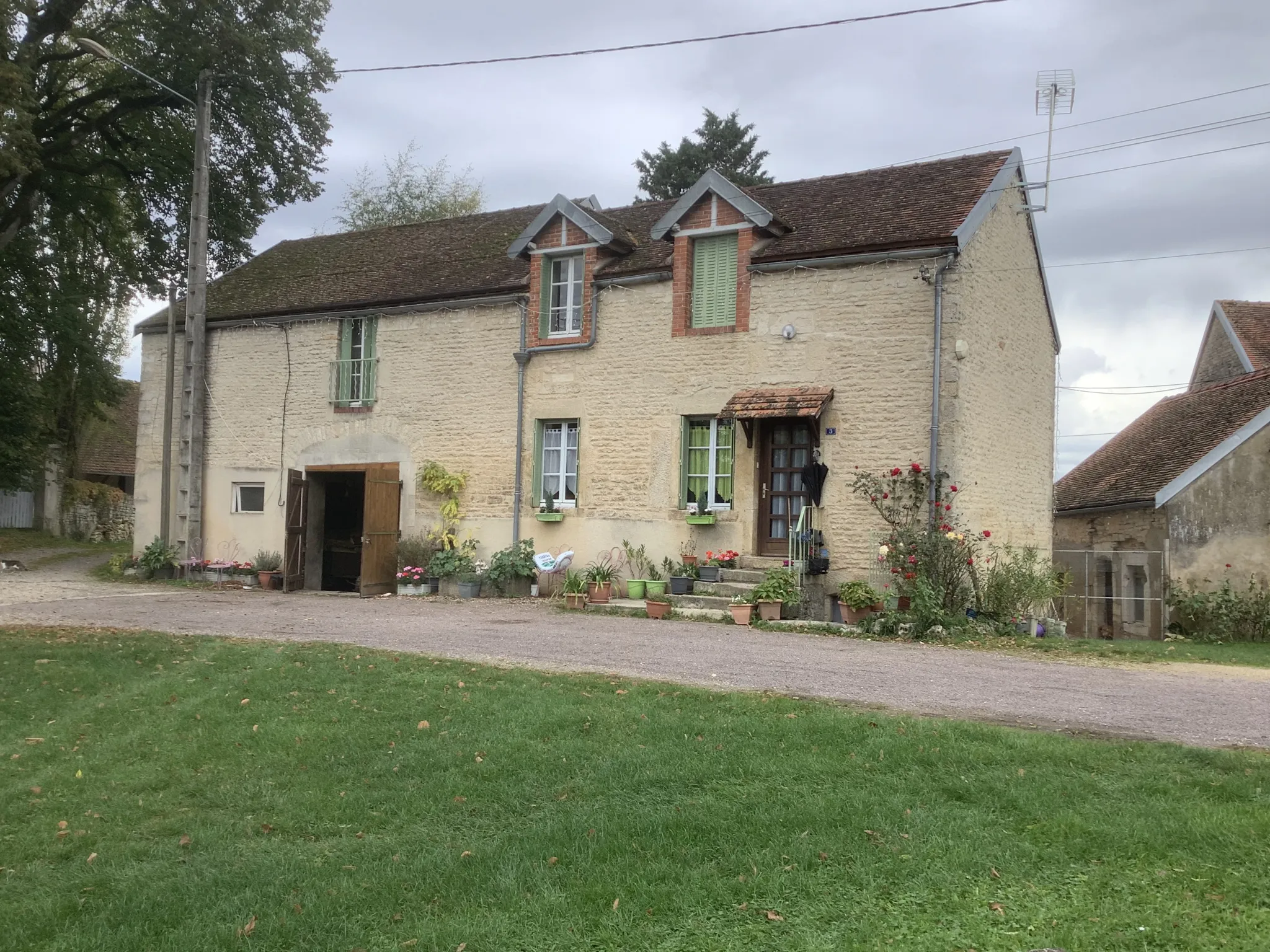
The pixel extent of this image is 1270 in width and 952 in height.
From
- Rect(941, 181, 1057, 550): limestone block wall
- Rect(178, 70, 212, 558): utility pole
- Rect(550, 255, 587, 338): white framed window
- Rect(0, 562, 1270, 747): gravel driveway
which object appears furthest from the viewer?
Rect(178, 70, 212, 558): utility pole

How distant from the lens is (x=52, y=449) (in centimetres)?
3269

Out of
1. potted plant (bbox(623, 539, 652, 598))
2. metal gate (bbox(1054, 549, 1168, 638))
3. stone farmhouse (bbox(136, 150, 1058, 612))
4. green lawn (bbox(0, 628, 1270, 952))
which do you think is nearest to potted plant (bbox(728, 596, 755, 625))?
stone farmhouse (bbox(136, 150, 1058, 612))

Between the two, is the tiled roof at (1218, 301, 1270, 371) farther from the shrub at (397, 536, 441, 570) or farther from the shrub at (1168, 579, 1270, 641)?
the shrub at (397, 536, 441, 570)

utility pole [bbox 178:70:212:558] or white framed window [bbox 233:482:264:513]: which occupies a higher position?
utility pole [bbox 178:70:212:558]

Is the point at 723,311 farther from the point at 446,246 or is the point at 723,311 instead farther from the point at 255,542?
the point at 255,542

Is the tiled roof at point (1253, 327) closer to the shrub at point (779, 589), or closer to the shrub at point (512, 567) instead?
the shrub at point (779, 589)

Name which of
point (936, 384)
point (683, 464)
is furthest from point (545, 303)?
point (936, 384)

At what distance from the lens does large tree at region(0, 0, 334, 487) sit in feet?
67.7

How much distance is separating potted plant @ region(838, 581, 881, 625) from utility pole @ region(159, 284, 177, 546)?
1408 centimetres

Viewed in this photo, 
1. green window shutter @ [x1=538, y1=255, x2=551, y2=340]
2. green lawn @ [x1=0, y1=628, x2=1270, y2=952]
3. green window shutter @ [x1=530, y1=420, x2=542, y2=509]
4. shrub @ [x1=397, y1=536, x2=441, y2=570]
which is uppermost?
green window shutter @ [x1=538, y1=255, x2=551, y2=340]

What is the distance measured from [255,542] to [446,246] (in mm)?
7114

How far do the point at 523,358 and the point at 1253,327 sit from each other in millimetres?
18088

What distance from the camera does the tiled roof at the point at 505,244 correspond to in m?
14.9

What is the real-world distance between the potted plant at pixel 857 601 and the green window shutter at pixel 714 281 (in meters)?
4.65
